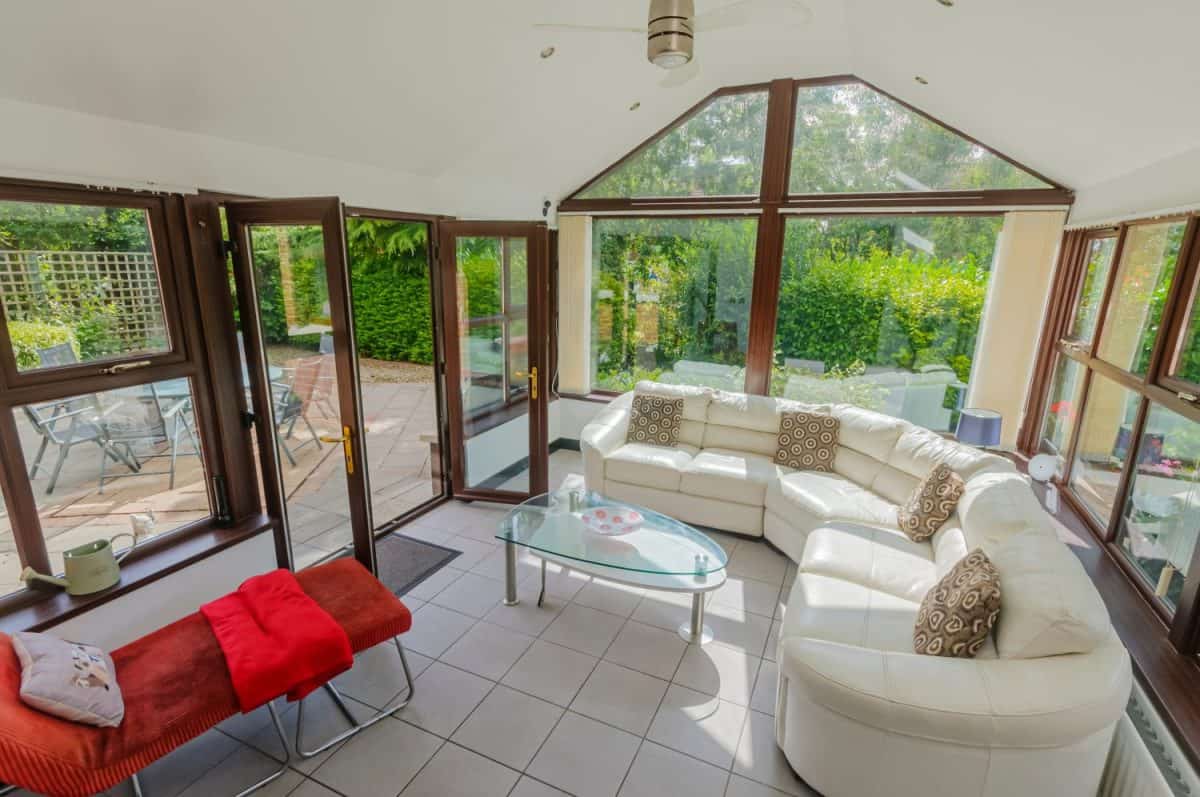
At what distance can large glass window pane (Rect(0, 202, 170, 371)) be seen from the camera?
7.29ft

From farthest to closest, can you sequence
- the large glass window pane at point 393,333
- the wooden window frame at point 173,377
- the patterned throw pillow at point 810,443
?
the large glass window pane at point 393,333 < the patterned throw pillow at point 810,443 < the wooden window frame at point 173,377

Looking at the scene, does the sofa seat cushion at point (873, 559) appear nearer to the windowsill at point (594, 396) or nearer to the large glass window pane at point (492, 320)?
the large glass window pane at point (492, 320)

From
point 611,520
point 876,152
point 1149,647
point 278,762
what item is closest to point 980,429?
point 1149,647

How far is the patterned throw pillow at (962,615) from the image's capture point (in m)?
2.11

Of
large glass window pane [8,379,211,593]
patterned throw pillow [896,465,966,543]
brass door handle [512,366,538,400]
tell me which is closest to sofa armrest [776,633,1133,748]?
patterned throw pillow [896,465,966,543]

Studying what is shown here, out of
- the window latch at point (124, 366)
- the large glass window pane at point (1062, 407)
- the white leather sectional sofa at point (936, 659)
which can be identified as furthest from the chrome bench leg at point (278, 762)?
the large glass window pane at point (1062, 407)

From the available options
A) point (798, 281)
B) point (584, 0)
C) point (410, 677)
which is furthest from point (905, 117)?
point (410, 677)

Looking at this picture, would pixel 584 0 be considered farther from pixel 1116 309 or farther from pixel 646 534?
pixel 1116 309

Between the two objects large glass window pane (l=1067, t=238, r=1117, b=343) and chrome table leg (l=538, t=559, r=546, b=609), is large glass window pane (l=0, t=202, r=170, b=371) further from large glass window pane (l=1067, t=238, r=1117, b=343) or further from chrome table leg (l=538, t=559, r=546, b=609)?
large glass window pane (l=1067, t=238, r=1117, b=343)

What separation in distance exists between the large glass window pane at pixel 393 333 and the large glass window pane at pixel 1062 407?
16.2 ft

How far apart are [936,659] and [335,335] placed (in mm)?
2878

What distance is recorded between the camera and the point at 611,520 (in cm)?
339

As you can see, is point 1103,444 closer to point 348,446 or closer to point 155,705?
point 348,446

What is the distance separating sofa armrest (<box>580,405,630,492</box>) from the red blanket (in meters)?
2.24
